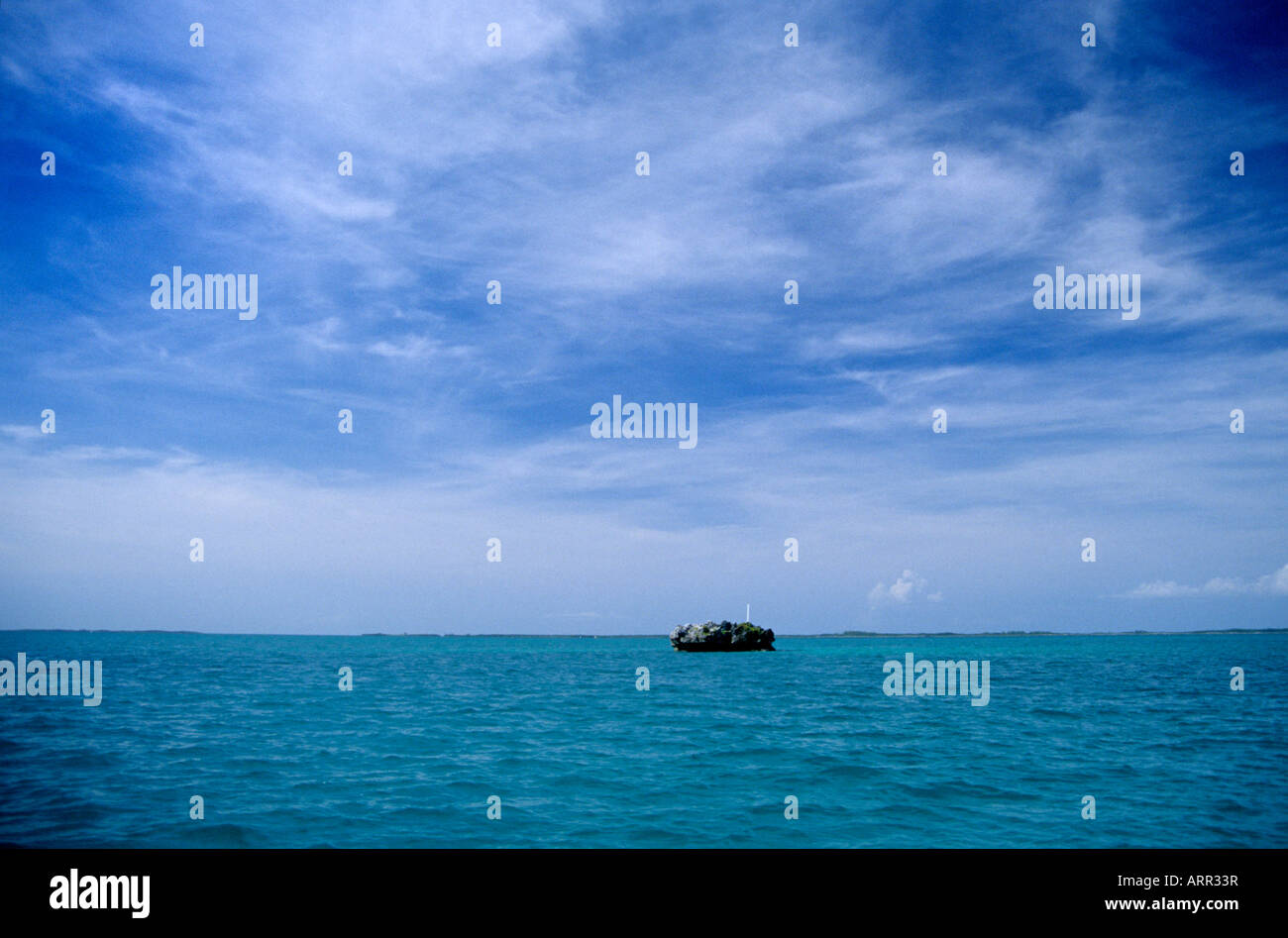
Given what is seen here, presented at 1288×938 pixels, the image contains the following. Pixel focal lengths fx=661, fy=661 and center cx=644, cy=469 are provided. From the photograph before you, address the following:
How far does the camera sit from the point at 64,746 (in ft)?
68.1

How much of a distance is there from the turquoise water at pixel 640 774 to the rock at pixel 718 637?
3160 inches

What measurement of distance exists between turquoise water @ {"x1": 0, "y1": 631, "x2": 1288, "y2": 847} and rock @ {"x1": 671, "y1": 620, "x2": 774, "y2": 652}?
263 feet

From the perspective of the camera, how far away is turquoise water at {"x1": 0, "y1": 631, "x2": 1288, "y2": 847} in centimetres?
1320

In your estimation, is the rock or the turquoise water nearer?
the turquoise water

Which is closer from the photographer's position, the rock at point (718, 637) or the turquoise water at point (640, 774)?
the turquoise water at point (640, 774)

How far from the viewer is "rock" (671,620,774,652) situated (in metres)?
114

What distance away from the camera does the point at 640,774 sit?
712 inches

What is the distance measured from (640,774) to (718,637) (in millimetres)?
98531

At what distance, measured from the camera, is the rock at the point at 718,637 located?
113625 millimetres

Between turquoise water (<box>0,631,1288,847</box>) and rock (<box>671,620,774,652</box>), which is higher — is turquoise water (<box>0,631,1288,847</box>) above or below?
above
